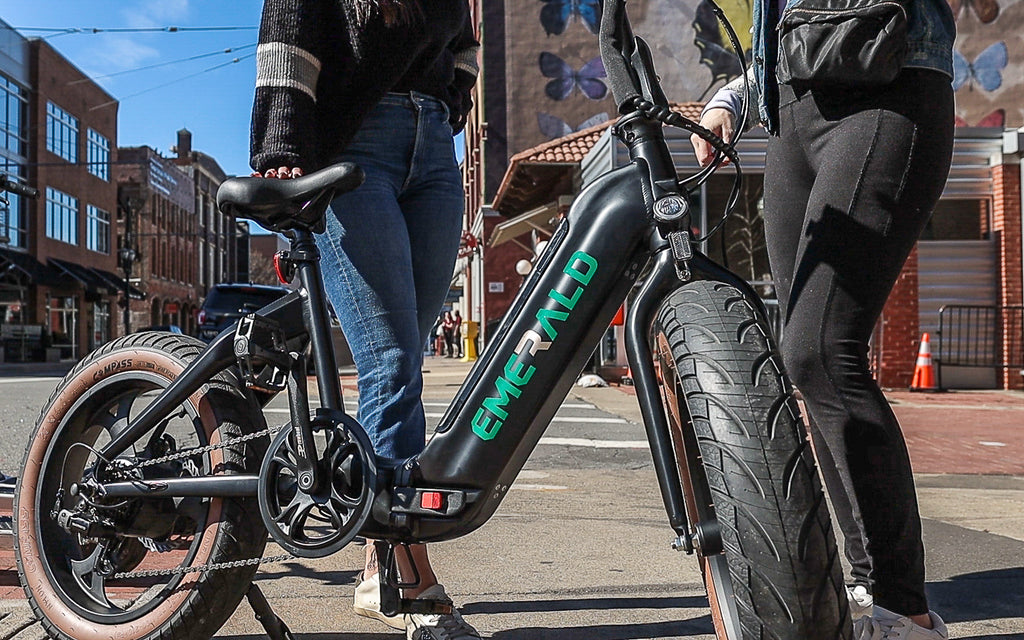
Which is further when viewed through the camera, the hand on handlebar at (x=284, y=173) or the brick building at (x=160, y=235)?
the brick building at (x=160, y=235)

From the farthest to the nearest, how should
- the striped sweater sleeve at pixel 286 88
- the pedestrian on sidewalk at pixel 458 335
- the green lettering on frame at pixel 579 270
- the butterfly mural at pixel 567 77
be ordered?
the pedestrian on sidewalk at pixel 458 335, the butterfly mural at pixel 567 77, the striped sweater sleeve at pixel 286 88, the green lettering on frame at pixel 579 270

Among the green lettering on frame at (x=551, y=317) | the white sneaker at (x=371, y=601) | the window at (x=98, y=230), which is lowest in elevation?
the white sneaker at (x=371, y=601)

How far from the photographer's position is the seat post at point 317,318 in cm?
199

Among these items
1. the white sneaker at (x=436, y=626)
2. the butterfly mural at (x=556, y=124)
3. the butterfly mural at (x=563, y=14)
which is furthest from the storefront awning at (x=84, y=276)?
the white sneaker at (x=436, y=626)

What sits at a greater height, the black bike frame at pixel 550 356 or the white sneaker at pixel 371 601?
the black bike frame at pixel 550 356

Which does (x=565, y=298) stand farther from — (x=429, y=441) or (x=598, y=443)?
(x=598, y=443)

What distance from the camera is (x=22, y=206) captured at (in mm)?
33469

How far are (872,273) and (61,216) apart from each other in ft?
135

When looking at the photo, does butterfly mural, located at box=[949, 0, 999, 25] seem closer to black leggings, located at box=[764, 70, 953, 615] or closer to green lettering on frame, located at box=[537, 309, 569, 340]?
black leggings, located at box=[764, 70, 953, 615]

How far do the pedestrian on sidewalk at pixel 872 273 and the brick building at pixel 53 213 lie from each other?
3174cm

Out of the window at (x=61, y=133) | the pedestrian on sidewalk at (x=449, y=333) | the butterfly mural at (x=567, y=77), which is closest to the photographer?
the butterfly mural at (x=567, y=77)

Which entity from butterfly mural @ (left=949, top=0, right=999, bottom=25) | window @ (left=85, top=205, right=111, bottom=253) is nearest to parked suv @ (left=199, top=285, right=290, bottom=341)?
butterfly mural @ (left=949, top=0, right=999, bottom=25)

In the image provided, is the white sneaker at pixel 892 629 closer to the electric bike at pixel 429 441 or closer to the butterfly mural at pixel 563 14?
the electric bike at pixel 429 441

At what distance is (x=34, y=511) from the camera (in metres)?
2.19
